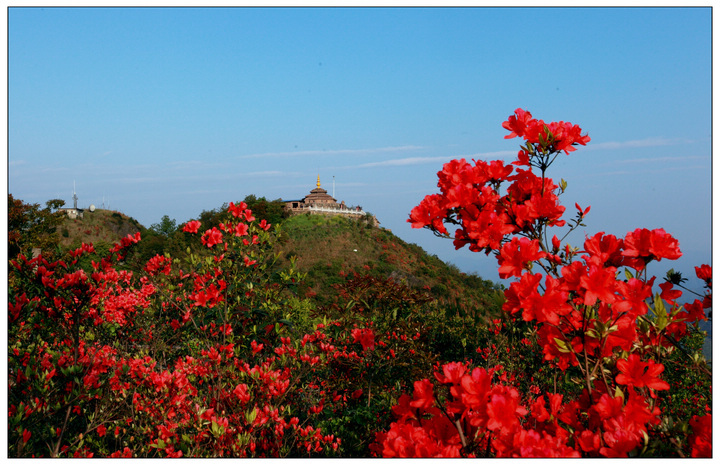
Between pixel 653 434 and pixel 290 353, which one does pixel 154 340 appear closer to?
pixel 290 353

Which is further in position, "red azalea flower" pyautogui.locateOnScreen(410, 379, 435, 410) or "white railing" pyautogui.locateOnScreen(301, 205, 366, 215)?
"white railing" pyautogui.locateOnScreen(301, 205, 366, 215)

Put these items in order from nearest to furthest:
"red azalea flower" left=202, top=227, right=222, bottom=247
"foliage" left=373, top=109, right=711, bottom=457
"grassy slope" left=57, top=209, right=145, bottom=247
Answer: "foliage" left=373, top=109, right=711, bottom=457, "red azalea flower" left=202, top=227, right=222, bottom=247, "grassy slope" left=57, top=209, right=145, bottom=247

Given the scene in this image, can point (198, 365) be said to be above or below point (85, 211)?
below

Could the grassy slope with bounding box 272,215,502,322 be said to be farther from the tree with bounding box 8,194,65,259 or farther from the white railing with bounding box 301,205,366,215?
the tree with bounding box 8,194,65,259

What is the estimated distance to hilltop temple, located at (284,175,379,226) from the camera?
43500 mm

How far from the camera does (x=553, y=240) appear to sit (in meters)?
2.01

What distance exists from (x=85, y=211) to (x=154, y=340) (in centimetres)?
4628

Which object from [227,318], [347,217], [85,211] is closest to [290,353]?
[227,318]

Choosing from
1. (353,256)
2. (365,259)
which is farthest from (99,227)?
(365,259)

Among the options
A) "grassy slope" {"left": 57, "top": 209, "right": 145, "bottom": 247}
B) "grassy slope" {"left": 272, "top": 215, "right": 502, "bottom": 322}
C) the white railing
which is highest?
the white railing

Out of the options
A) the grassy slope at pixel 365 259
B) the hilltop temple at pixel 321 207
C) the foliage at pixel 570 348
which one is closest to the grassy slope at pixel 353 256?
the grassy slope at pixel 365 259

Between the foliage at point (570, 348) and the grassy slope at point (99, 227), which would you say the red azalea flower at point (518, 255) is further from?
the grassy slope at point (99, 227)

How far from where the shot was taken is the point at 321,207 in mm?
45000

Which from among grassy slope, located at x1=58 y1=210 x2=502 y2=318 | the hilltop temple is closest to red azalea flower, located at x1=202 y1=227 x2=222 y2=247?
grassy slope, located at x1=58 y1=210 x2=502 y2=318
